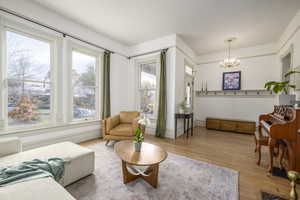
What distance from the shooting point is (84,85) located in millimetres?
3434

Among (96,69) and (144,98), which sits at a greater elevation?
(96,69)

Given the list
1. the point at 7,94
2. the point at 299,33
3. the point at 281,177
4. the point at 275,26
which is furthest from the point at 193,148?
the point at 7,94

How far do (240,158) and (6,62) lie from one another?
4.77m

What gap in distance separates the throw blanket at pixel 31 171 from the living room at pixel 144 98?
0.01 metres

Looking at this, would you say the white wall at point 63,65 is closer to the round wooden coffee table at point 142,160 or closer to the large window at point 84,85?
the large window at point 84,85

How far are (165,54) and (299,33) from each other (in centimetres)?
288

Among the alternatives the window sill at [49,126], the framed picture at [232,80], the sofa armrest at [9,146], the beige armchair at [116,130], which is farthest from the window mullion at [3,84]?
the framed picture at [232,80]

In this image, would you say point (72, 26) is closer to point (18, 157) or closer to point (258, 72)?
point (18, 157)

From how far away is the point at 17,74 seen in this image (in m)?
2.39

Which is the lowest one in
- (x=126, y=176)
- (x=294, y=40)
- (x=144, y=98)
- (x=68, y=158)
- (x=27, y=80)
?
(x=126, y=176)

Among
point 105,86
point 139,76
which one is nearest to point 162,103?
point 139,76

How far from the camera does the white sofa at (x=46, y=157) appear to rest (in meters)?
0.92

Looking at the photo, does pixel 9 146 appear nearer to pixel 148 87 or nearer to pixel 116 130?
pixel 116 130

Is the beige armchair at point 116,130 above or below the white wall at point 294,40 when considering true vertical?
below
